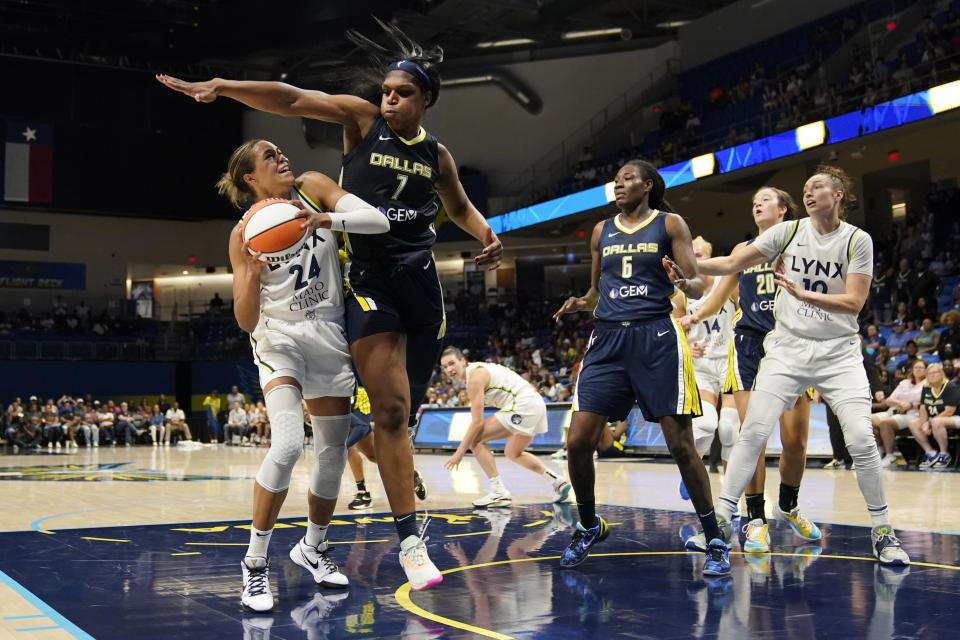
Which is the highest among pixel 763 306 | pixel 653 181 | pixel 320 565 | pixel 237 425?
pixel 653 181

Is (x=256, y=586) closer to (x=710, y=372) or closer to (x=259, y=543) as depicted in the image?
(x=259, y=543)

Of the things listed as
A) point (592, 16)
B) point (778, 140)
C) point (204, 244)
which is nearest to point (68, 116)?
point (204, 244)

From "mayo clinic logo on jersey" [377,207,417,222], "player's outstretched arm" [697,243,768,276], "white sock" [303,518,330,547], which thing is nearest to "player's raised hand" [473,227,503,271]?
"mayo clinic logo on jersey" [377,207,417,222]

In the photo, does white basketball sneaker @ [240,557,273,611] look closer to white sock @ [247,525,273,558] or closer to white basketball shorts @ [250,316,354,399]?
white sock @ [247,525,273,558]

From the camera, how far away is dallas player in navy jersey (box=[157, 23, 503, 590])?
4.10 m

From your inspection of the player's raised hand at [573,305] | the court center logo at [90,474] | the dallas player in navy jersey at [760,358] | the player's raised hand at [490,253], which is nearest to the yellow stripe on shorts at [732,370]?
the dallas player in navy jersey at [760,358]

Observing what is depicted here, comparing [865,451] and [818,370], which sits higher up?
[818,370]

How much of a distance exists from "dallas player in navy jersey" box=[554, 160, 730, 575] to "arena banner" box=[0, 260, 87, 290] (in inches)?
1335

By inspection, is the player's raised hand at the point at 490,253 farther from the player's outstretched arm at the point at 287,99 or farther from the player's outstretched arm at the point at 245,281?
the player's outstretched arm at the point at 245,281

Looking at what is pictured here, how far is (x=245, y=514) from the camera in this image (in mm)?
7094

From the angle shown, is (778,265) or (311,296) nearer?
(311,296)

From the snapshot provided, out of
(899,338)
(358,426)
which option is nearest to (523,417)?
(358,426)

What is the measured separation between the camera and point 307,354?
409 centimetres

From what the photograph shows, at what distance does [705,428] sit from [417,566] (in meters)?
3.86
